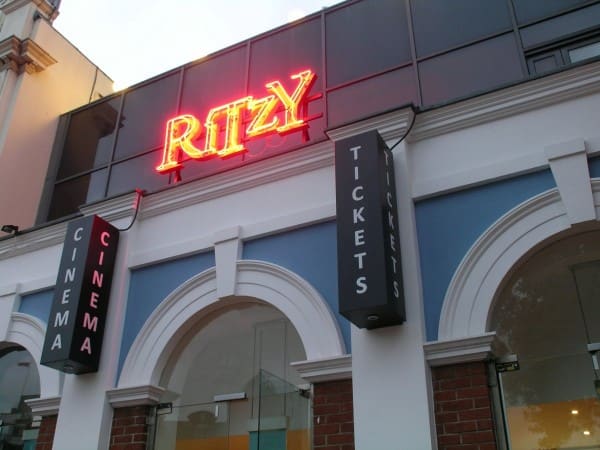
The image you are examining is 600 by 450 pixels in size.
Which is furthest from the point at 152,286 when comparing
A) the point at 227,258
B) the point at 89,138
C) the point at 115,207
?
the point at 89,138

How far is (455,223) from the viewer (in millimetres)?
6816

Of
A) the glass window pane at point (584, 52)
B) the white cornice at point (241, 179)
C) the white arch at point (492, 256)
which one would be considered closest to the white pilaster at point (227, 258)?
the white cornice at point (241, 179)

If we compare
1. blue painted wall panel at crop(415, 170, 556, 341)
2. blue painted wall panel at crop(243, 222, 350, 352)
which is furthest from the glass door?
blue painted wall panel at crop(415, 170, 556, 341)

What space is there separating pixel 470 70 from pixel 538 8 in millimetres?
1220

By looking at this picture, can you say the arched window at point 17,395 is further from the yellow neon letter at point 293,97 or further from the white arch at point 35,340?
the yellow neon letter at point 293,97

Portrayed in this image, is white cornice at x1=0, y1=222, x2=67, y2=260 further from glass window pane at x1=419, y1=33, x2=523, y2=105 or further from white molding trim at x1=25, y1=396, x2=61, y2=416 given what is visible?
glass window pane at x1=419, y1=33, x2=523, y2=105

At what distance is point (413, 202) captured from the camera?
7117mm

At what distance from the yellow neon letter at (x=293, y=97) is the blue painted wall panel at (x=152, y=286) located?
7.23 ft

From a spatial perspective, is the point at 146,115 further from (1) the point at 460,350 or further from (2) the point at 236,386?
(1) the point at 460,350

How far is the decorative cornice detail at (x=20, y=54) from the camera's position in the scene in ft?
39.8

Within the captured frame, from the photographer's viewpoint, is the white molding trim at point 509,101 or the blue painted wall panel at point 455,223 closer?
the blue painted wall panel at point 455,223

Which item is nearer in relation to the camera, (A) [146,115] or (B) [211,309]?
(B) [211,309]

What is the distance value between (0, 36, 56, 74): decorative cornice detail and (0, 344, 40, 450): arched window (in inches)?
221

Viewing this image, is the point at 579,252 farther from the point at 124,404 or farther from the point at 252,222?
the point at 124,404
